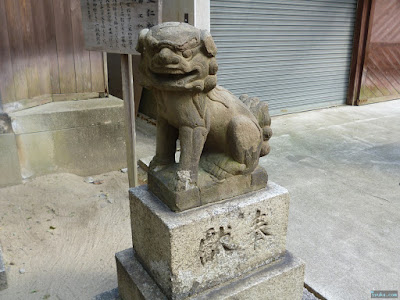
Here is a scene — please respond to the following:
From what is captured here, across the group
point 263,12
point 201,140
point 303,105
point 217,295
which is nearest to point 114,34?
point 201,140

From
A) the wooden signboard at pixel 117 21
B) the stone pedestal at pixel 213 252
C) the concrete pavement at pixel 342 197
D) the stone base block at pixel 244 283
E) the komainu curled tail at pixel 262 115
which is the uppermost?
the wooden signboard at pixel 117 21

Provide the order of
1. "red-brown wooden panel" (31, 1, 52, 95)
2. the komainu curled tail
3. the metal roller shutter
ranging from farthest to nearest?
the metal roller shutter, "red-brown wooden panel" (31, 1, 52, 95), the komainu curled tail

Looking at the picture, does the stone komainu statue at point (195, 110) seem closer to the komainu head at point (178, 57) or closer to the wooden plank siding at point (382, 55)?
the komainu head at point (178, 57)

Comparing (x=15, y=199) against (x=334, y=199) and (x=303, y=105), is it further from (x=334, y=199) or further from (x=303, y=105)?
(x=303, y=105)

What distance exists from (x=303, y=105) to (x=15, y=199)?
5873 mm

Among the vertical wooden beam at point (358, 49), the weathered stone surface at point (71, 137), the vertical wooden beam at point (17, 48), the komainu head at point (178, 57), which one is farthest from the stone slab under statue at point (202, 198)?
the vertical wooden beam at point (358, 49)

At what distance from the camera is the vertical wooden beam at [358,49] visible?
7.50 meters

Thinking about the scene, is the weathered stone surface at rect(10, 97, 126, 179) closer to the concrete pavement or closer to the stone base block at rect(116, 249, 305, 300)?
the concrete pavement

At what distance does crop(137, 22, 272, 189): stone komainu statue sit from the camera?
159cm

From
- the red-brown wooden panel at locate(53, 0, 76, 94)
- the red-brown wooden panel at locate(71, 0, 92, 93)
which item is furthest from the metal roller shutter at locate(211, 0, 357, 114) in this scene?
the red-brown wooden panel at locate(53, 0, 76, 94)

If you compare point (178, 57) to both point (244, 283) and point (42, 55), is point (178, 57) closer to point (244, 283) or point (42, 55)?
point (244, 283)

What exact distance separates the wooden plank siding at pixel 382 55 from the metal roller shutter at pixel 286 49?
45 cm

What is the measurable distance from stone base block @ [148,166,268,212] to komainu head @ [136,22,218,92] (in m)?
0.49

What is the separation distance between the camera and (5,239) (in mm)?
3211
